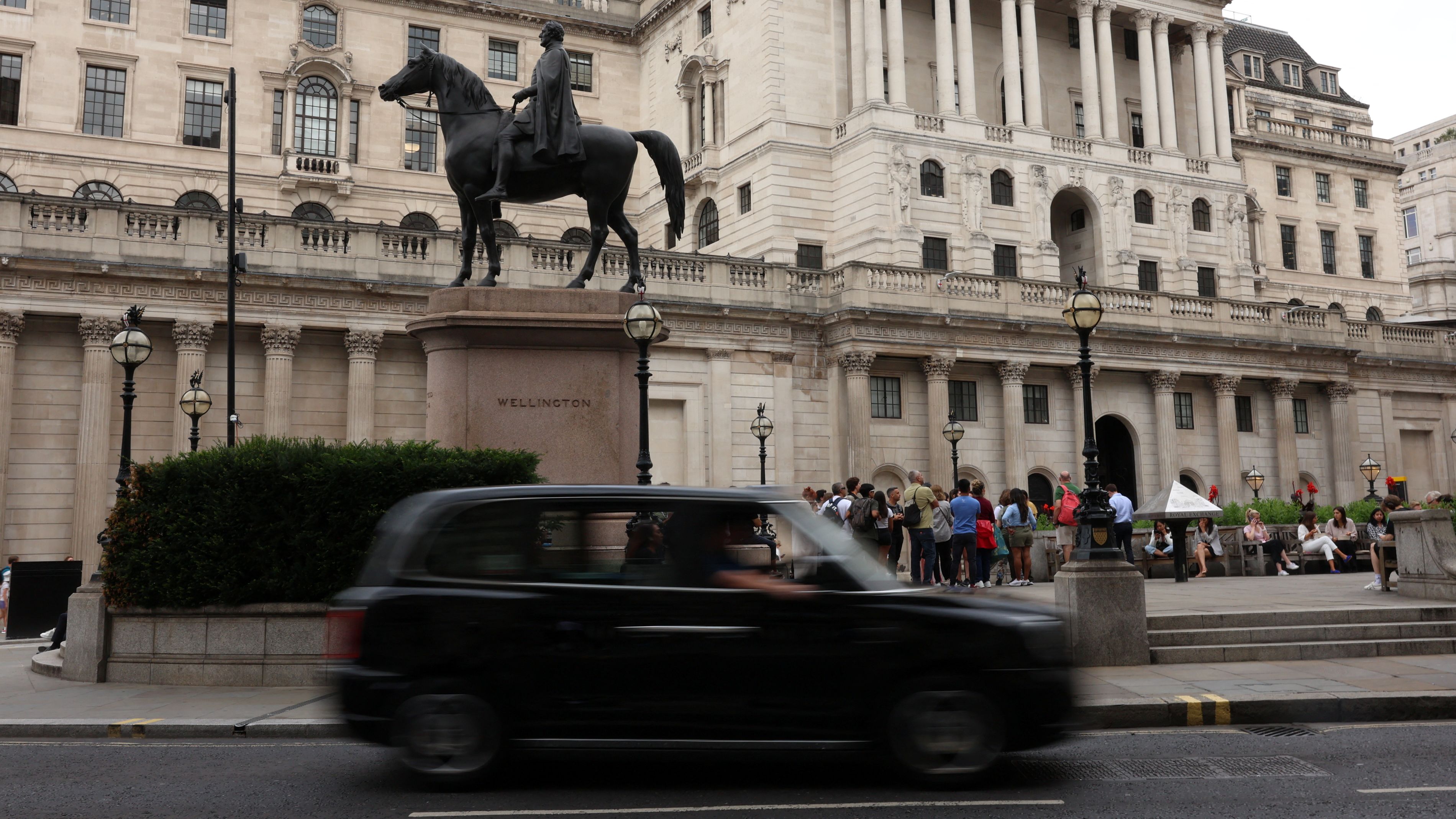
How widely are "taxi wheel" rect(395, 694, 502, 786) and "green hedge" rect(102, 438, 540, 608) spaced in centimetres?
507

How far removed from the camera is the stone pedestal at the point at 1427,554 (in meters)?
16.4

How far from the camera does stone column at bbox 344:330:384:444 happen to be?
1233 inches

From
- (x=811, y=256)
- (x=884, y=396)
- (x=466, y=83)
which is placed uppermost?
(x=811, y=256)

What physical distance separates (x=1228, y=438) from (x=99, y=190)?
4509 cm

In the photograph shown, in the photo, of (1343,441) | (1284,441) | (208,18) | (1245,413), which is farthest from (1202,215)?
(208,18)

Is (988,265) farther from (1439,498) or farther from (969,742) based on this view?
(969,742)

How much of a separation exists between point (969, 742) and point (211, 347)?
28.5 m

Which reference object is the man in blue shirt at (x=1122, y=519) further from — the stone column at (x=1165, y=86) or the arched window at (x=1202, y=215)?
the stone column at (x=1165, y=86)

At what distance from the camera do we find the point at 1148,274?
49.6 meters

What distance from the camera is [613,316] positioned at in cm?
1430

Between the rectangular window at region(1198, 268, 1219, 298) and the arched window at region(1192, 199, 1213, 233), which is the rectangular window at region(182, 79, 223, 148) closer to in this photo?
the arched window at region(1192, 199, 1213, 233)

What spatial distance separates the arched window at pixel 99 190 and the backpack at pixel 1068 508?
1492 inches

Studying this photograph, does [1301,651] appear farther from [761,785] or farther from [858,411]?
[858,411]

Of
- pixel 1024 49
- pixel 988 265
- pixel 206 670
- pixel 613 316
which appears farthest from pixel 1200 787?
pixel 1024 49
